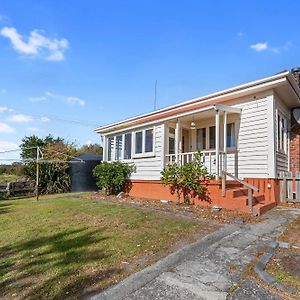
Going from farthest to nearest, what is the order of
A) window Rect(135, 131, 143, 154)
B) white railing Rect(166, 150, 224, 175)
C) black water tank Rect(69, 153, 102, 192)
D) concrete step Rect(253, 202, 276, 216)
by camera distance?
black water tank Rect(69, 153, 102, 192)
window Rect(135, 131, 143, 154)
white railing Rect(166, 150, 224, 175)
concrete step Rect(253, 202, 276, 216)

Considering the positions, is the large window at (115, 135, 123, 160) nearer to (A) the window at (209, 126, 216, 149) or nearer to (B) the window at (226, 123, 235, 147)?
(A) the window at (209, 126, 216, 149)

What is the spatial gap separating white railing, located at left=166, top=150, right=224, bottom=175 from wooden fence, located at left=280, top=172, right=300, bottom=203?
87.4 inches

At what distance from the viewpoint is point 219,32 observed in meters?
11.7

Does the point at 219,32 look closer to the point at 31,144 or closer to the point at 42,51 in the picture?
the point at 42,51

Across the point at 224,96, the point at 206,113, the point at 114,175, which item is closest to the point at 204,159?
the point at 206,113

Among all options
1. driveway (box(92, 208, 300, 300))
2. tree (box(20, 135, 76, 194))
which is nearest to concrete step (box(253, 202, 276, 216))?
driveway (box(92, 208, 300, 300))

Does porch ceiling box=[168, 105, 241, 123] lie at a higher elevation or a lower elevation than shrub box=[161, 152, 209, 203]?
higher

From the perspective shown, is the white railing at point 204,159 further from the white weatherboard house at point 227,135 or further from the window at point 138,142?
the window at point 138,142

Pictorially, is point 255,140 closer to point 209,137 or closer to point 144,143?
point 209,137

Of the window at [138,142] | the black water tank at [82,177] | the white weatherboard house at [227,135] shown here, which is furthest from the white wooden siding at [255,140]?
the black water tank at [82,177]

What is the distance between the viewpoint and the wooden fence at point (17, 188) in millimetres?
14984

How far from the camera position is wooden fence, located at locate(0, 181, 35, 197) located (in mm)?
14984

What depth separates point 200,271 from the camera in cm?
367

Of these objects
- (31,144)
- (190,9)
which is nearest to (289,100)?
(190,9)
